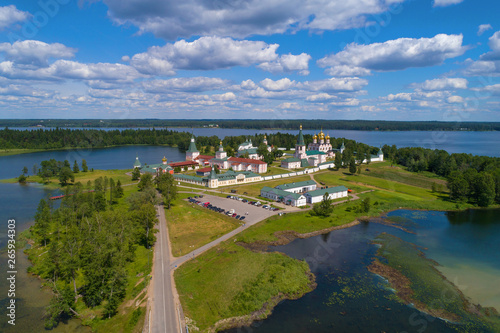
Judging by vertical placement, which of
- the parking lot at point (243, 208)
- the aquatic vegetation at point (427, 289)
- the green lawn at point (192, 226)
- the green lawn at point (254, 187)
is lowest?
the aquatic vegetation at point (427, 289)

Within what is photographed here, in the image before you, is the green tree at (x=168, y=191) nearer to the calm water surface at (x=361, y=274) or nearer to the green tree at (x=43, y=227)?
the green tree at (x=43, y=227)

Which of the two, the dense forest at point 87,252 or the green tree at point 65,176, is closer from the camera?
the dense forest at point 87,252

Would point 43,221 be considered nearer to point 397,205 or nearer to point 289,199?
point 289,199

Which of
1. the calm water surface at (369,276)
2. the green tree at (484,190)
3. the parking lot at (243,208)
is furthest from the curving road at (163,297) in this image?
the green tree at (484,190)

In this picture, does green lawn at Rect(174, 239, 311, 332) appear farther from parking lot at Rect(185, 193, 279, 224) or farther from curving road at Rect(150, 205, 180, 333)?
parking lot at Rect(185, 193, 279, 224)

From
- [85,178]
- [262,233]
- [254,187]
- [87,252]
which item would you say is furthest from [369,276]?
[85,178]

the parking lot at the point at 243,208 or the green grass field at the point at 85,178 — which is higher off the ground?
the green grass field at the point at 85,178

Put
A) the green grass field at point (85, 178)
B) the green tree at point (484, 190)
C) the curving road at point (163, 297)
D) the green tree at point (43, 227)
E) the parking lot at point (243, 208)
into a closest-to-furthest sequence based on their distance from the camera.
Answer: the curving road at point (163, 297) → the green tree at point (43, 227) → the parking lot at point (243, 208) → the green tree at point (484, 190) → the green grass field at point (85, 178)
